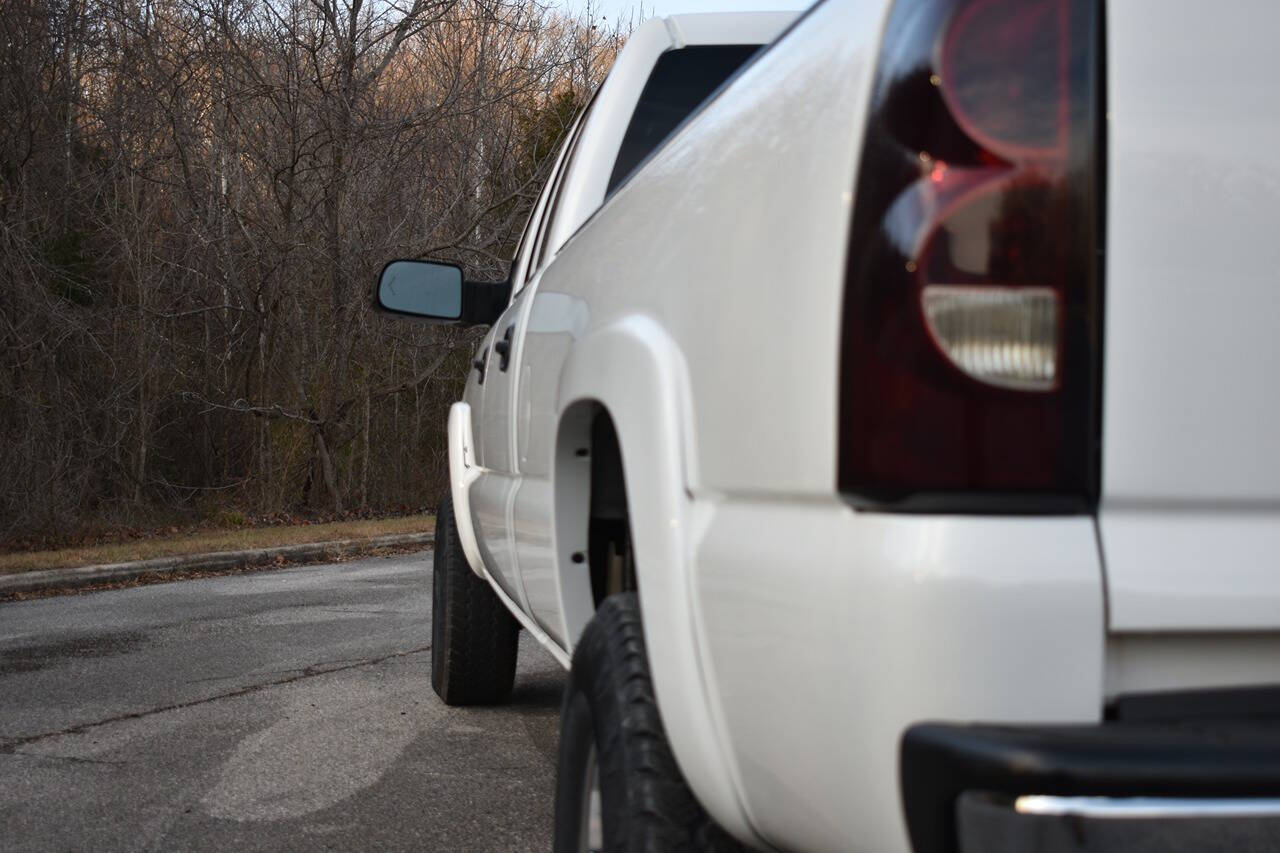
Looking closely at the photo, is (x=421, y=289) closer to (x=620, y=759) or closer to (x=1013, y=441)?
(x=620, y=759)

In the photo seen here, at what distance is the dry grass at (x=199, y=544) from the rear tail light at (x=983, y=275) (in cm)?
958

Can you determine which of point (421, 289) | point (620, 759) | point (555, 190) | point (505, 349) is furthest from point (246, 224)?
point (620, 759)

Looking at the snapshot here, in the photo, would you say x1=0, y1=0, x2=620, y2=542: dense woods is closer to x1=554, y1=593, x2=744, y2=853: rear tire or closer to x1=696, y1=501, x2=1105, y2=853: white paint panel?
x1=554, y1=593, x2=744, y2=853: rear tire

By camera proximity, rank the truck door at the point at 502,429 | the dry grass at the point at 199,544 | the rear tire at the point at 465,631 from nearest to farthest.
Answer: the truck door at the point at 502,429 → the rear tire at the point at 465,631 → the dry grass at the point at 199,544

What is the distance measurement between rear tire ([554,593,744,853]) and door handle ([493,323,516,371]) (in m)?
1.59

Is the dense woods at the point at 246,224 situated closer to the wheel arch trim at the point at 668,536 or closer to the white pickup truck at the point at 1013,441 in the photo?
the wheel arch trim at the point at 668,536

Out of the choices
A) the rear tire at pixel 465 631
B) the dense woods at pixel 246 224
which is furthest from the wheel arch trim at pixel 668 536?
the dense woods at pixel 246 224

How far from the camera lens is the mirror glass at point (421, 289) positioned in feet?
15.2

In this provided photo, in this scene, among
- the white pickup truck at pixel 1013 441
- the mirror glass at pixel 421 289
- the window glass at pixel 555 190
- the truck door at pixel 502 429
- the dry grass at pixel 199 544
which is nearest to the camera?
the white pickup truck at pixel 1013 441

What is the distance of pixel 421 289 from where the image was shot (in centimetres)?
464

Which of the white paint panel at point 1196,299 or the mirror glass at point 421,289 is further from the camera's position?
the mirror glass at point 421,289

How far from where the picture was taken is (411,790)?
397cm

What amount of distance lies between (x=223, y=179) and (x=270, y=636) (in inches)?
456

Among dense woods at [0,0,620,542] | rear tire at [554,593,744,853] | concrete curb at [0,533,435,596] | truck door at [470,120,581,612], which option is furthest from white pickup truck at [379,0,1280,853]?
dense woods at [0,0,620,542]
